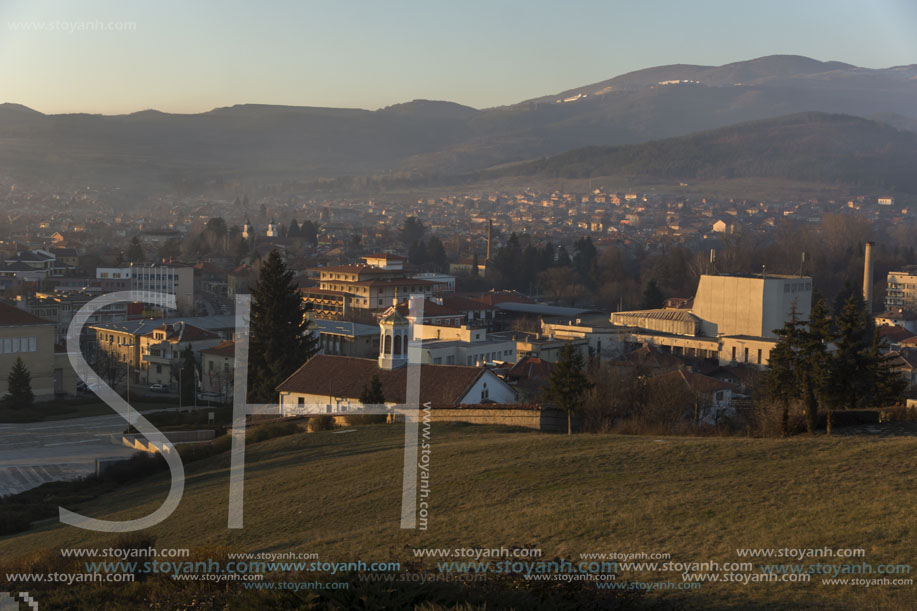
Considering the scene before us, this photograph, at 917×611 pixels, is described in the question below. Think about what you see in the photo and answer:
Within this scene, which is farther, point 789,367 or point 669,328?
point 669,328

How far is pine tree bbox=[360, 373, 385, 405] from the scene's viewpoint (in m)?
13.3

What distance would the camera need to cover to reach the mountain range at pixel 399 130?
152 m

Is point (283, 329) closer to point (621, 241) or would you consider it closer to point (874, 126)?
point (621, 241)

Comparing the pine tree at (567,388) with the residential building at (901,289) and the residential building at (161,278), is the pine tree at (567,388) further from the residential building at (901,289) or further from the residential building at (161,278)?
the residential building at (901,289)

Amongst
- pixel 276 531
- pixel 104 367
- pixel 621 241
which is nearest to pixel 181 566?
pixel 276 531

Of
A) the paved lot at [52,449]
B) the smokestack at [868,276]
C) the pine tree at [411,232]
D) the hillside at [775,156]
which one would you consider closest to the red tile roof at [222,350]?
the paved lot at [52,449]

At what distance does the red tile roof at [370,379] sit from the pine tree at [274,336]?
3321 millimetres

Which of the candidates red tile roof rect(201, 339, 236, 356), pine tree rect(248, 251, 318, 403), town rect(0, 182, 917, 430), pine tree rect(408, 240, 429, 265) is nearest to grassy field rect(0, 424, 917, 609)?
town rect(0, 182, 917, 430)

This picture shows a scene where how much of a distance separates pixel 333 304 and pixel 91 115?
425 ft

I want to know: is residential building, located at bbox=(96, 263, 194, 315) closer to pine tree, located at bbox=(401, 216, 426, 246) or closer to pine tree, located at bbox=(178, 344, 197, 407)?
pine tree, located at bbox=(178, 344, 197, 407)

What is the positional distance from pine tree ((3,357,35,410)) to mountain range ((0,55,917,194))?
5086 inches

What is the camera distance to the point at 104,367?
82.9 ft

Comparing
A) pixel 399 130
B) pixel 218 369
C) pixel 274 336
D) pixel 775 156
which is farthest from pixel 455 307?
pixel 399 130

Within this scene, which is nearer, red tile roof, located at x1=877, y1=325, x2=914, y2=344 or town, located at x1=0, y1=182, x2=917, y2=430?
town, located at x1=0, y1=182, x2=917, y2=430
